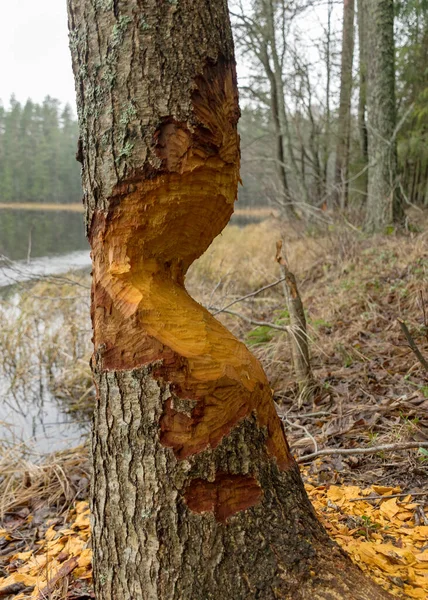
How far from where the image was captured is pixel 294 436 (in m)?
3.19

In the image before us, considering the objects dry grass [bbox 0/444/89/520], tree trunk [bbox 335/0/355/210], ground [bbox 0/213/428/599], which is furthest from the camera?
tree trunk [bbox 335/0/355/210]

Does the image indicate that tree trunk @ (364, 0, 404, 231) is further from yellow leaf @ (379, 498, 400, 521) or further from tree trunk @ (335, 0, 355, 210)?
yellow leaf @ (379, 498, 400, 521)

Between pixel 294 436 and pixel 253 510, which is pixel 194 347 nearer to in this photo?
pixel 253 510

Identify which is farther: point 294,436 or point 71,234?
point 71,234

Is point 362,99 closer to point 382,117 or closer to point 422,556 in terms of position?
point 382,117

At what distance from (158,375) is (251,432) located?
342 mm

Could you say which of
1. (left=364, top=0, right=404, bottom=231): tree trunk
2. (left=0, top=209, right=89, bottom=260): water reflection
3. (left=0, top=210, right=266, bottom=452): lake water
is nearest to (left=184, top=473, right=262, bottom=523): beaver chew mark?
(left=0, top=210, right=266, bottom=452): lake water

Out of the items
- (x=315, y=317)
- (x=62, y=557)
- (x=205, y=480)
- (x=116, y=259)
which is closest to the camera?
(x=205, y=480)

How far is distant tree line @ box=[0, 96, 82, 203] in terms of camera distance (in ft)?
65.9

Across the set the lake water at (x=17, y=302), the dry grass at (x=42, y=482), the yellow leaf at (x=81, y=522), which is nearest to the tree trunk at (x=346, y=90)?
the lake water at (x=17, y=302)

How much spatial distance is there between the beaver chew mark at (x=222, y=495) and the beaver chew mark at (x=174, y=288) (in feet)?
0.34

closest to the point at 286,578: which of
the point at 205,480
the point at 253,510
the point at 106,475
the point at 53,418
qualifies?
the point at 253,510

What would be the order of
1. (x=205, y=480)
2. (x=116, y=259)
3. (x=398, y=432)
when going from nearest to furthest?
(x=205, y=480) → (x=116, y=259) → (x=398, y=432)

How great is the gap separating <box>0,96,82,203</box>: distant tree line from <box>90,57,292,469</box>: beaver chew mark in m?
18.2
